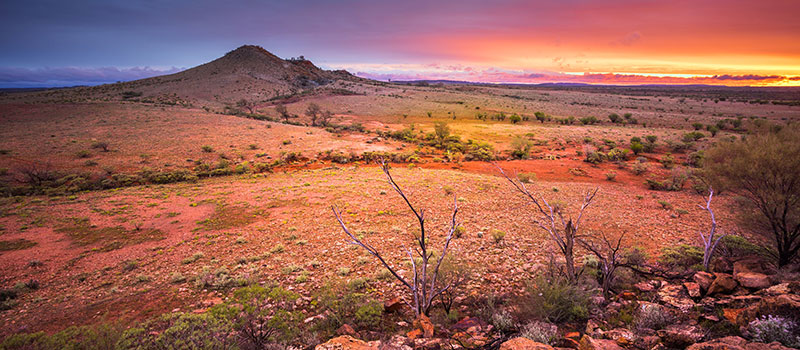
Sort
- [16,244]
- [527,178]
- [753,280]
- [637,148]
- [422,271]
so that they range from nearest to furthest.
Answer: [753,280]
[422,271]
[16,244]
[527,178]
[637,148]

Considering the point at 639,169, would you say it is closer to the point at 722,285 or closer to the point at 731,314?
the point at 722,285

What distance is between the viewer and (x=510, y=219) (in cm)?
1054

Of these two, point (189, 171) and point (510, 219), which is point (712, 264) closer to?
point (510, 219)

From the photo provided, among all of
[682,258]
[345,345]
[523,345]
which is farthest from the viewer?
[682,258]

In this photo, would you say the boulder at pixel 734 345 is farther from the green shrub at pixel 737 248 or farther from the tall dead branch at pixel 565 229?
the green shrub at pixel 737 248

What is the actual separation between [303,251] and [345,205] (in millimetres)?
3724

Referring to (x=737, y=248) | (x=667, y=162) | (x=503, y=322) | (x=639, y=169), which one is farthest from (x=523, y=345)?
(x=667, y=162)

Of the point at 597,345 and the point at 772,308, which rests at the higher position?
the point at 772,308

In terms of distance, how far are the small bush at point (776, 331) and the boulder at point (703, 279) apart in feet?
6.24

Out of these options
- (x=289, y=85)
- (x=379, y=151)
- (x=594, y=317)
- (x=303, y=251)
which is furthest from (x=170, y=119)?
(x=289, y=85)

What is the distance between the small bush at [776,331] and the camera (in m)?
3.07

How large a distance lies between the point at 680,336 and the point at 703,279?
2708 millimetres

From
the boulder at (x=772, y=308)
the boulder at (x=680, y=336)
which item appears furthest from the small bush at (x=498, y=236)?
the boulder at (x=772, y=308)

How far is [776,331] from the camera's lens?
128 inches
